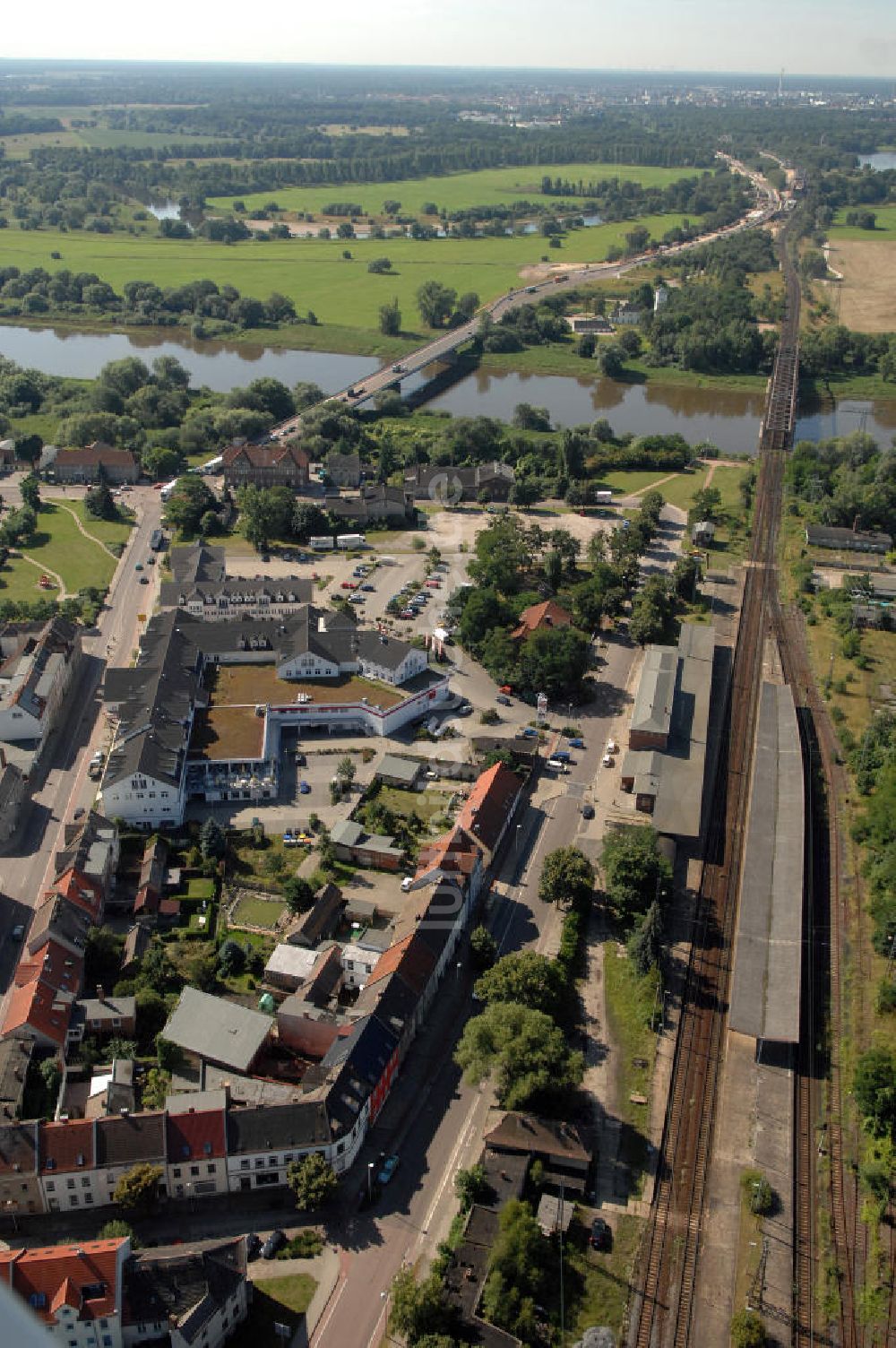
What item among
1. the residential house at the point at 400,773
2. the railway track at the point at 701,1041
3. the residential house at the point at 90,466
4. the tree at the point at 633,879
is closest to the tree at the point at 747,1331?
the railway track at the point at 701,1041

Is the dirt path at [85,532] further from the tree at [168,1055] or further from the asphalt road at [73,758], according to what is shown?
the tree at [168,1055]

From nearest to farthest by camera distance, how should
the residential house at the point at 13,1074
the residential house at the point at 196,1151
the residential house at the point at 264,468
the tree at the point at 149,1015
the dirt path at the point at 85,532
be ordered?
the residential house at the point at 196,1151, the residential house at the point at 13,1074, the tree at the point at 149,1015, the dirt path at the point at 85,532, the residential house at the point at 264,468

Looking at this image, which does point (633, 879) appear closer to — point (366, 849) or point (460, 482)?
point (366, 849)

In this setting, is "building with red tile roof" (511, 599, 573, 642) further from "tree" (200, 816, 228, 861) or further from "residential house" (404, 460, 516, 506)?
"residential house" (404, 460, 516, 506)

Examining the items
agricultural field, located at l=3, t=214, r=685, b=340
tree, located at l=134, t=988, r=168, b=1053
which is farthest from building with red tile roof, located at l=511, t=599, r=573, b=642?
agricultural field, located at l=3, t=214, r=685, b=340

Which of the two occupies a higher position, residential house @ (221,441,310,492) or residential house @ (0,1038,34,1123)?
residential house @ (221,441,310,492)

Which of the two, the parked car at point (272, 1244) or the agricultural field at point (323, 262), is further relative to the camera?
the agricultural field at point (323, 262)

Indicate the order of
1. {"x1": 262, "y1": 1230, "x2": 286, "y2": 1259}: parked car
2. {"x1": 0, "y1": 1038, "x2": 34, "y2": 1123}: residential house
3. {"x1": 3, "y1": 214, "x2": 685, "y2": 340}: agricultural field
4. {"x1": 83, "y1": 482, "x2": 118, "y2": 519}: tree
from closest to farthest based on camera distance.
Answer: {"x1": 262, "y1": 1230, "x2": 286, "y2": 1259}: parked car
{"x1": 0, "y1": 1038, "x2": 34, "y2": 1123}: residential house
{"x1": 83, "y1": 482, "x2": 118, "y2": 519}: tree
{"x1": 3, "y1": 214, "x2": 685, "y2": 340}: agricultural field

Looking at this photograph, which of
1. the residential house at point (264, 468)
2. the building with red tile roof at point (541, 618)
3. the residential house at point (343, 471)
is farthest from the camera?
the residential house at point (343, 471)

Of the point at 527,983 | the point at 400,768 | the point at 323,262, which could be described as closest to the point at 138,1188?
the point at 527,983
